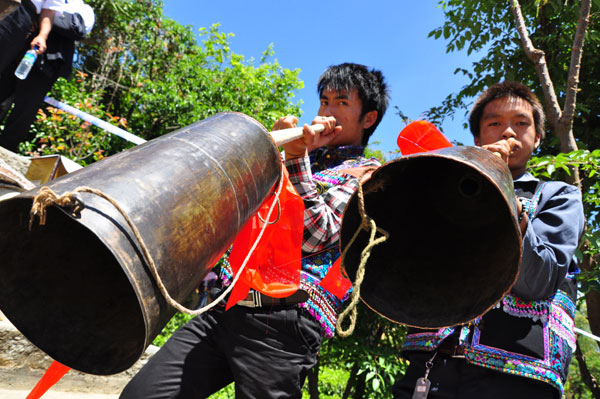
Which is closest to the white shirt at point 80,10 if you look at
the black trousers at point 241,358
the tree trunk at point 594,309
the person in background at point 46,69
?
Result: the person in background at point 46,69

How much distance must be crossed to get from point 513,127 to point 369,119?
860 mm

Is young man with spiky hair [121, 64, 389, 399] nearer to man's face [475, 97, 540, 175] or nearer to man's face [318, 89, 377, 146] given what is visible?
man's face [318, 89, 377, 146]

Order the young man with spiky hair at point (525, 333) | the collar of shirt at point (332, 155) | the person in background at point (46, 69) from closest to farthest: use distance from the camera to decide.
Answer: the young man with spiky hair at point (525, 333) → the collar of shirt at point (332, 155) → the person in background at point (46, 69)

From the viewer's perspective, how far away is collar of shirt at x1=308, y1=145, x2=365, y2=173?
2418mm

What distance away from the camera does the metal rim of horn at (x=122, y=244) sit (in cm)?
89

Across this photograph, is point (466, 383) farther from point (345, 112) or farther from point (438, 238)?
point (345, 112)

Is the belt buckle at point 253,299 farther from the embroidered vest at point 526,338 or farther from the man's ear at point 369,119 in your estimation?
the man's ear at point 369,119

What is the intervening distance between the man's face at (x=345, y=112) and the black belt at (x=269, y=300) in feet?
3.12

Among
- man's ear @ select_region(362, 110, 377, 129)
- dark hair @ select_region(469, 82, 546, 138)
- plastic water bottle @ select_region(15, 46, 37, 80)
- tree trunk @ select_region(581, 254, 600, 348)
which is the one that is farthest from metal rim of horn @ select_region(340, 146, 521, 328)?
plastic water bottle @ select_region(15, 46, 37, 80)

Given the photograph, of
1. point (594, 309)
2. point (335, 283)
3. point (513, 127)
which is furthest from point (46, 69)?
point (594, 309)

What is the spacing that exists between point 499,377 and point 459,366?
0.46 feet

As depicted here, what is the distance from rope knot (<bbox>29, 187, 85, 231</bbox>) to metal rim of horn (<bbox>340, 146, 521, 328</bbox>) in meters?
0.62

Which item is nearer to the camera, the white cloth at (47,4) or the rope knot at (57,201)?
the rope knot at (57,201)

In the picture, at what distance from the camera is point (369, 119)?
265 cm
